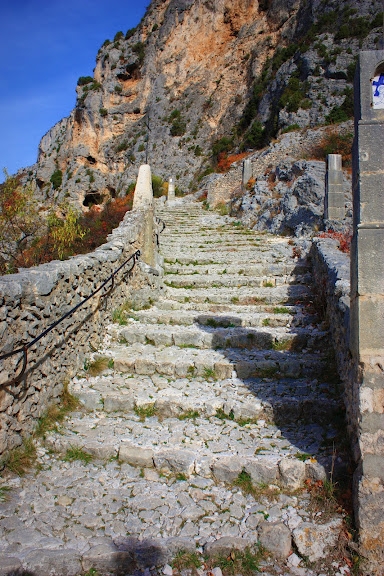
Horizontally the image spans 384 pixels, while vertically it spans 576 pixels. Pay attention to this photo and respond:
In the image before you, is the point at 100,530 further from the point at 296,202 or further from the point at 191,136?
the point at 191,136

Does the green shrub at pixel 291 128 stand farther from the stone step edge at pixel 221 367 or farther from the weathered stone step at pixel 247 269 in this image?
the stone step edge at pixel 221 367

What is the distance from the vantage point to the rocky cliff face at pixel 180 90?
34.5 m

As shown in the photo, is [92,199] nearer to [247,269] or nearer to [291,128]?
[291,128]

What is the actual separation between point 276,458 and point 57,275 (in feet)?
9.89

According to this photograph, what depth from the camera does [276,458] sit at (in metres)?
3.52

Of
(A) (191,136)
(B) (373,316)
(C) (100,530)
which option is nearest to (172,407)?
(C) (100,530)

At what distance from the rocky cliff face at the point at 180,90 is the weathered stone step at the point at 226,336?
85.0 ft

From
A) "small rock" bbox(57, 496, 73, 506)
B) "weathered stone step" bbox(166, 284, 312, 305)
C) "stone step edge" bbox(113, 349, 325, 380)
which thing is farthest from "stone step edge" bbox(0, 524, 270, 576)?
"weathered stone step" bbox(166, 284, 312, 305)

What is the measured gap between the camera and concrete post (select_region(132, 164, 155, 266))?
850 cm

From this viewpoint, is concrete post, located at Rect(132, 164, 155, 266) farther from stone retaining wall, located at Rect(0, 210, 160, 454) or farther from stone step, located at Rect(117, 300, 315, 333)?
stone retaining wall, located at Rect(0, 210, 160, 454)

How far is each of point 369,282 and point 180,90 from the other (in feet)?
159

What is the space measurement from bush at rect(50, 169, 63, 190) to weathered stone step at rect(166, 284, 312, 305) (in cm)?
4116

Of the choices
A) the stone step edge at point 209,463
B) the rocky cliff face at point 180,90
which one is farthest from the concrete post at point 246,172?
the stone step edge at point 209,463

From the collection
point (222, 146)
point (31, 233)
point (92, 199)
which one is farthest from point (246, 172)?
point (92, 199)
